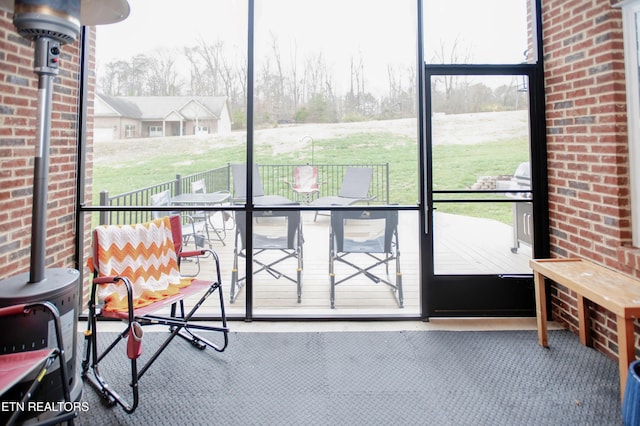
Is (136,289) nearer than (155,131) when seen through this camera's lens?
Yes

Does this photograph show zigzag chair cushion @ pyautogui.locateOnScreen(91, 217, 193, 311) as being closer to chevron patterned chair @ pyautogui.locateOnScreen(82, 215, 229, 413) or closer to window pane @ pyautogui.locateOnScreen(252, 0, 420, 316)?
chevron patterned chair @ pyautogui.locateOnScreen(82, 215, 229, 413)

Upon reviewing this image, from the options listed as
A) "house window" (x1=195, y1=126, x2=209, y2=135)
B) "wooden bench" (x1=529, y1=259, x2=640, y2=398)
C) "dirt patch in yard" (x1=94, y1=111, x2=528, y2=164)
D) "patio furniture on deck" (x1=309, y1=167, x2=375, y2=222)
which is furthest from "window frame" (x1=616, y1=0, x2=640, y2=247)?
"house window" (x1=195, y1=126, x2=209, y2=135)

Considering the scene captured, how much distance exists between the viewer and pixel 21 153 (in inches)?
97.2

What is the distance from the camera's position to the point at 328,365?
7.96 ft

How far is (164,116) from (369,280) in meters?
2.36

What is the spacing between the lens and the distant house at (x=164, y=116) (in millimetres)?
3258

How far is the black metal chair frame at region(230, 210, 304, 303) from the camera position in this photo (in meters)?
3.29

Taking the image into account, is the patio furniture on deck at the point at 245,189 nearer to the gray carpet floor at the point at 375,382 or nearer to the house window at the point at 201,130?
the house window at the point at 201,130

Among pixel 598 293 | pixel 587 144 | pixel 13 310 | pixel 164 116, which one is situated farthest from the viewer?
pixel 164 116

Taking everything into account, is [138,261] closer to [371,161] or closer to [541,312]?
[371,161]

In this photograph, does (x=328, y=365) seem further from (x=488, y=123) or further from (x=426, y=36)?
(x=426, y=36)

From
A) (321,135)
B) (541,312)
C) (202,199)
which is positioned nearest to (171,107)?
(202,199)

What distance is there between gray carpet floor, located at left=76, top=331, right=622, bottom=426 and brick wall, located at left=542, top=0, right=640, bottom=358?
57cm

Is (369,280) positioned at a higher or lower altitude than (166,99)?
lower
